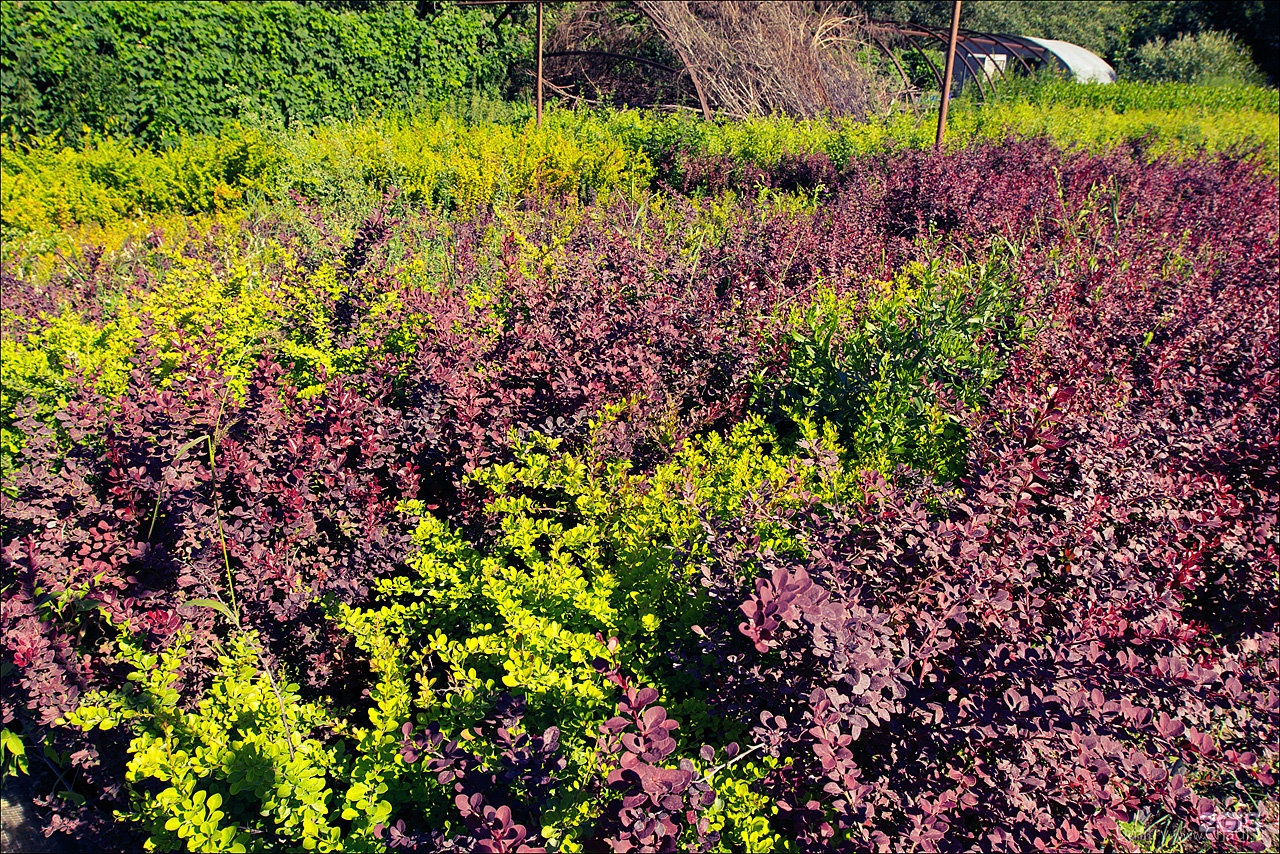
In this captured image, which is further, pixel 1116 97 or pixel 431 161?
pixel 1116 97

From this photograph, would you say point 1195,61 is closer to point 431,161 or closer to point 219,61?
point 219,61

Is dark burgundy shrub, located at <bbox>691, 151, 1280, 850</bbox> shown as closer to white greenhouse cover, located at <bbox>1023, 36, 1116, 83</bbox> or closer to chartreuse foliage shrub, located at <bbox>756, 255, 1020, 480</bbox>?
chartreuse foliage shrub, located at <bbox>756, 255, 1020, 480</bbox>

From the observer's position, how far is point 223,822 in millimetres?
1980

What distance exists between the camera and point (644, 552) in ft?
7.54

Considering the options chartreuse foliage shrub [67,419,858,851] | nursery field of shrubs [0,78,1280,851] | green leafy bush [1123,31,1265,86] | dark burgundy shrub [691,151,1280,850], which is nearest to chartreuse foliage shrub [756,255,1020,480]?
nursery field of shrubs [0,78,1280,851]

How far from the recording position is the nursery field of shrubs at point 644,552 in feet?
5.39

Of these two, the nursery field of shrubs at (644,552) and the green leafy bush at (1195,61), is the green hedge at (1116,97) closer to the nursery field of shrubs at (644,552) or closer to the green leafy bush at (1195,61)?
the green leafy bush at (1195,61)

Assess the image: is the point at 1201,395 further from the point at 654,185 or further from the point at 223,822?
the point at 654,185

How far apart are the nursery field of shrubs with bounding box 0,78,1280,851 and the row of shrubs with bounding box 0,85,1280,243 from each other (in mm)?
2673

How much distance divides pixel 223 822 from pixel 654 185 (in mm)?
7358

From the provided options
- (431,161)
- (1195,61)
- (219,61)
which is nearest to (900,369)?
(431,161)

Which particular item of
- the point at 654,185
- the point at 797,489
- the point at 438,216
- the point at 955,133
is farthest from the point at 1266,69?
the point at 797,489

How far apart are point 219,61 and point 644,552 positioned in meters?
12.7

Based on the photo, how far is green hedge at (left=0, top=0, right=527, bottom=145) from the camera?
33.8 feet
